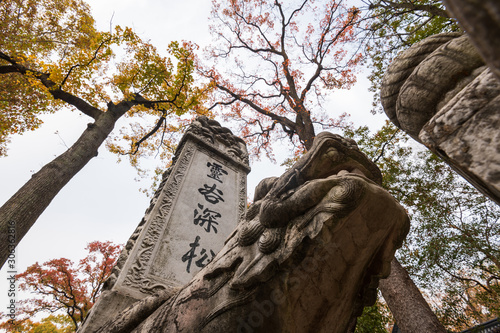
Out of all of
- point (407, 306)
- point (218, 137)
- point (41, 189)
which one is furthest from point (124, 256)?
point (407, 306)

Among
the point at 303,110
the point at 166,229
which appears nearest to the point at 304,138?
the point at 303,110

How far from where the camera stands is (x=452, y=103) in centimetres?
112

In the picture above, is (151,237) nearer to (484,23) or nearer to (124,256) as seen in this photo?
(124,256)

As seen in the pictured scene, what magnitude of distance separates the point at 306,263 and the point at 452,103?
107 centimetres

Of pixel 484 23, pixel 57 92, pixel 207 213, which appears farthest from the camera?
pixel 57 92

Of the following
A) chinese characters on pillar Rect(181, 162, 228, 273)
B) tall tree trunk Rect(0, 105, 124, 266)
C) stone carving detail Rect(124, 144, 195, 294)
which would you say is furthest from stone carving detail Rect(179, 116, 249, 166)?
tall tree trunk Rect(0, 105, 124, 266)

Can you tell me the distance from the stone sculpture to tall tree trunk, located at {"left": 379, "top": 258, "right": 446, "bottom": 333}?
364 centimetres

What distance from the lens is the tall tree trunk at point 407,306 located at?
149 inches

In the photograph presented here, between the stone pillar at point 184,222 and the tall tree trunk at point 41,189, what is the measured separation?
231 centimetres

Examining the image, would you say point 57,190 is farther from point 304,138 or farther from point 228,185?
point 304,138

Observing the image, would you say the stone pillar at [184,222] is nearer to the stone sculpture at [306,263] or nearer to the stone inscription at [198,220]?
the stone inscription at [198,220]

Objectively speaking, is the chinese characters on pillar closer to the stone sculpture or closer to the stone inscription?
the stone inscription

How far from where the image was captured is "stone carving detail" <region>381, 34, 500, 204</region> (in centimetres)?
93

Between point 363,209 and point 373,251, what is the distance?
0.92ft
